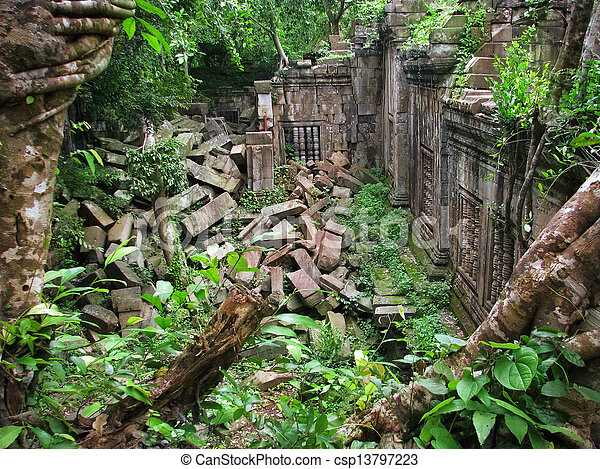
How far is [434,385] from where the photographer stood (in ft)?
7.71

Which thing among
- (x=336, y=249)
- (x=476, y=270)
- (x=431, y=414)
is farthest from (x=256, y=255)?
(x=431, y=414)

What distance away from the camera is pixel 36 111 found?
2.22 m

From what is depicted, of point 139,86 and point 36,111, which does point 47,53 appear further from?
point 139,86

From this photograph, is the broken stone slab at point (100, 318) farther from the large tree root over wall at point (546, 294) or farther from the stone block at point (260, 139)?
the stone block at point (260, 139)

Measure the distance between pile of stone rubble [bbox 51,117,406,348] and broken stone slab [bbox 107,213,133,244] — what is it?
18mm

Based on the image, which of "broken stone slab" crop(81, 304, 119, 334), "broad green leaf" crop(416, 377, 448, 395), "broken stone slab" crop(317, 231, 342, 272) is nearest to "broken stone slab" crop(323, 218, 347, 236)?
"broken stone slab" crop(317, 231, 342, 272)

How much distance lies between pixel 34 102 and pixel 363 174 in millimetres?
11583

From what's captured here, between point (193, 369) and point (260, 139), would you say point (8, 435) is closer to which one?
point (193, 369)

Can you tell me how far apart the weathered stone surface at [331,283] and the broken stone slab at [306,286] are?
0.50 feet

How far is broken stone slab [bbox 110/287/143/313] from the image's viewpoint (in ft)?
24.8

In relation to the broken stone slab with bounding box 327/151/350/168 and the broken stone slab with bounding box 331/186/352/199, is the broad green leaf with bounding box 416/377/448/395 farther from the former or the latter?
the broken stone slab with bounding box 327/151/350/168

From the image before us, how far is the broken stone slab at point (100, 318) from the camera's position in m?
7.09

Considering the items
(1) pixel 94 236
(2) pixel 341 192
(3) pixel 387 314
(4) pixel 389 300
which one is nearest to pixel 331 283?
(4) pixel 389 300

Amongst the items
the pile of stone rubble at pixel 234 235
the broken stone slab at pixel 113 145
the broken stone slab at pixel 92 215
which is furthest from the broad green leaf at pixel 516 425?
the broken stone slab at pixel 113 145
